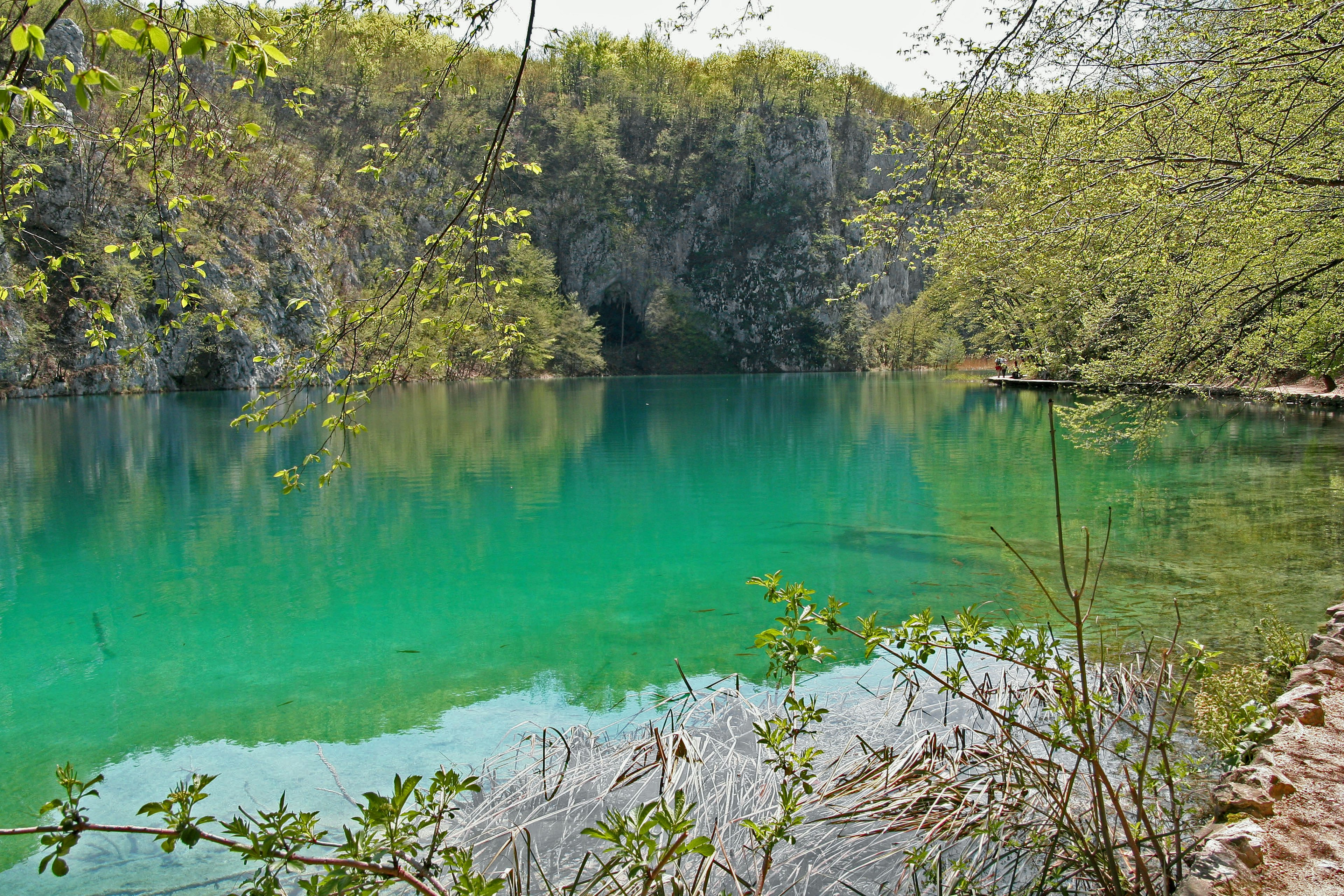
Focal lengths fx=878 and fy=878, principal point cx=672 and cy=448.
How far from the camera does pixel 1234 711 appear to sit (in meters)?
4.72

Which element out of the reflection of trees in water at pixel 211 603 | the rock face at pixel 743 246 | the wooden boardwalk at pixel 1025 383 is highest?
the rock face at pixel 743 246

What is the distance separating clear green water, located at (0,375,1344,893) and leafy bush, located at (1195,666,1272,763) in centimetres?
187

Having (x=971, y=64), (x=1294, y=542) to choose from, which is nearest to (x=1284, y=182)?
(x=971, y=64)

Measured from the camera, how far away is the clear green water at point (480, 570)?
6.28m

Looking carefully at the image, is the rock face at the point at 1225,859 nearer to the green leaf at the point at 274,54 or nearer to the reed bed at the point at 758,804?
the reed bed at the point at 758,804

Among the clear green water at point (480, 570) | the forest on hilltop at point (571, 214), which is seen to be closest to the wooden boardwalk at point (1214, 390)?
the clear green water at point (480, 570)

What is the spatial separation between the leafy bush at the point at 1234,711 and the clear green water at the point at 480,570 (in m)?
1.87

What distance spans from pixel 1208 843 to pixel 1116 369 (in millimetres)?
7682

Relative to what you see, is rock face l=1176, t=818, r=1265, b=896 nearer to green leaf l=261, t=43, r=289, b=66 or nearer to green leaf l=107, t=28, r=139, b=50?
green leaf l=261, t=43, r=289, b=66

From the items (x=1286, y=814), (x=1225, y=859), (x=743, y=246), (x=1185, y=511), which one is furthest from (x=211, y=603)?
(x=743, y=246)

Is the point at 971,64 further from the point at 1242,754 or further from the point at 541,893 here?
the point at 541,893

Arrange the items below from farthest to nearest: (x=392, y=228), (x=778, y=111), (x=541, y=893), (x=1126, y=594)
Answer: (x=778, y=111) < (x=392, y=228) < (x=1126, y=594) < (x=541, y=893)

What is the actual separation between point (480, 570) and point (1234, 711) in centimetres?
811

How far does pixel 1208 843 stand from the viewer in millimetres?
3295
